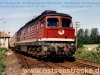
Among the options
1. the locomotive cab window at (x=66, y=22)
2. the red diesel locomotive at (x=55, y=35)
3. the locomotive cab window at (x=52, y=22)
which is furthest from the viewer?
the locomotive cab window at (x=66, y=22)

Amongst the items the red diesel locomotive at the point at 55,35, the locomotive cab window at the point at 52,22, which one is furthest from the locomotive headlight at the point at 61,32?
the locomotive cab window at the point at 52,22

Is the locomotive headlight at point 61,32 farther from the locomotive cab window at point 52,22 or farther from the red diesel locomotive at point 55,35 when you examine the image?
the locomotive cab window at point 52,22

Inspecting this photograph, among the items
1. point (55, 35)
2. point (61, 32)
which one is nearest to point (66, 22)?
point (61, 32)

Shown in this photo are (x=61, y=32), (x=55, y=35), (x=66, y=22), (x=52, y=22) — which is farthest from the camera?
(x=66, y=22)

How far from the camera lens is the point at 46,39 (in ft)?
53.1

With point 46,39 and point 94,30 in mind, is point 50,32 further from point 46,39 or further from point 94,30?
point 94,30

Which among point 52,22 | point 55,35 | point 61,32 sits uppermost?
point 52,22

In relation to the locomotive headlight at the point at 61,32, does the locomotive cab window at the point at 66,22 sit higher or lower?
higher

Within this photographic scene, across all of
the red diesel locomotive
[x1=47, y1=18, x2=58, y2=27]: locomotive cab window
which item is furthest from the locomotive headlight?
[x1=47, y1=18, x2=58, y2=27]: locomotive cab window

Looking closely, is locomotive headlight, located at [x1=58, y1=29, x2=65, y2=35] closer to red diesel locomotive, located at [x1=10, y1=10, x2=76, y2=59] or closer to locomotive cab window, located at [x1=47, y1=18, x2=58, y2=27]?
red diesel locomotive, located at [x1=10, y1=10, x2=76, y2=59]

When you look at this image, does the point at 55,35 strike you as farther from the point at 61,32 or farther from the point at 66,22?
the point at 66,22

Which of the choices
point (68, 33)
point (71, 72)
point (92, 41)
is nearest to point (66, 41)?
point (68, 33)

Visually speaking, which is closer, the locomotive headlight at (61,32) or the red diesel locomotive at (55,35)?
the red diesel locomotive at (55,35)

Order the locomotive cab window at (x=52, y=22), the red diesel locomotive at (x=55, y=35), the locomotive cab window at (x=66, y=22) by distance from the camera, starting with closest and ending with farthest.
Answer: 1. the red diesel locomotive at (x=55, y=35)
2. the locomotive cab window at (x=52, y=22)
3. the locomotive cab window at (x=66, y=22)
